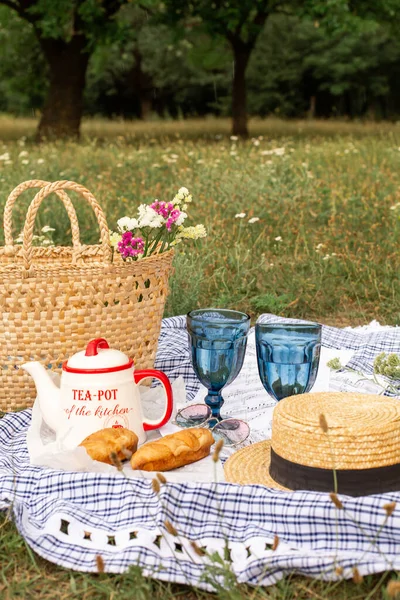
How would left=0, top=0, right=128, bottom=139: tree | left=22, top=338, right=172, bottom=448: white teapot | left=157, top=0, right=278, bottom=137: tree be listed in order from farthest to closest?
1. left=157, top=0, right=278, bottom=137: tree
2. left=0, top=0, right=128, bottom=139: tree
3. left=22, top=338, right=172, bottom=448: white teapot

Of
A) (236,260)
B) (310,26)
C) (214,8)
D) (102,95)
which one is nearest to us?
(236,260)

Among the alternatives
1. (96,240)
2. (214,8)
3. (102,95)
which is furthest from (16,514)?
(102,95)

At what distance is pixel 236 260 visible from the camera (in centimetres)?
487

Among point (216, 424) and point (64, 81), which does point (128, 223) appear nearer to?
point (216, 424)

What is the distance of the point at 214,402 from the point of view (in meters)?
2.61

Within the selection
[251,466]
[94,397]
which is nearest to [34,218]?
[94,397]

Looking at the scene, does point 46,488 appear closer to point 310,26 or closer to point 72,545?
point 72,545

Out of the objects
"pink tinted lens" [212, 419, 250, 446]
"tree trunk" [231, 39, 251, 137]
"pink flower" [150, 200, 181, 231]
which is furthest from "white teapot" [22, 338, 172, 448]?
"tree trunk" [231, 39, 251, 137]

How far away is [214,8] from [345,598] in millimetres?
15006

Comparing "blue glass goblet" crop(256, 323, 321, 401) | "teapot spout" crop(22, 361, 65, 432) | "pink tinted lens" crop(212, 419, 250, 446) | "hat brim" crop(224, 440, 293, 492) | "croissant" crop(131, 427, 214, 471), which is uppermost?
"blue glass goblet" crop(256, 323, 321, 401)

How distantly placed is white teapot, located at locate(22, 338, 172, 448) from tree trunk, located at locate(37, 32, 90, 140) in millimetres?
12602

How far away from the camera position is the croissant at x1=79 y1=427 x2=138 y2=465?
2213mm

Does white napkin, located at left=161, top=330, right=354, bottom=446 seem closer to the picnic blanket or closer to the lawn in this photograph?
the picnic blanket

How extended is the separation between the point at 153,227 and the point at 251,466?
106 centimetres
